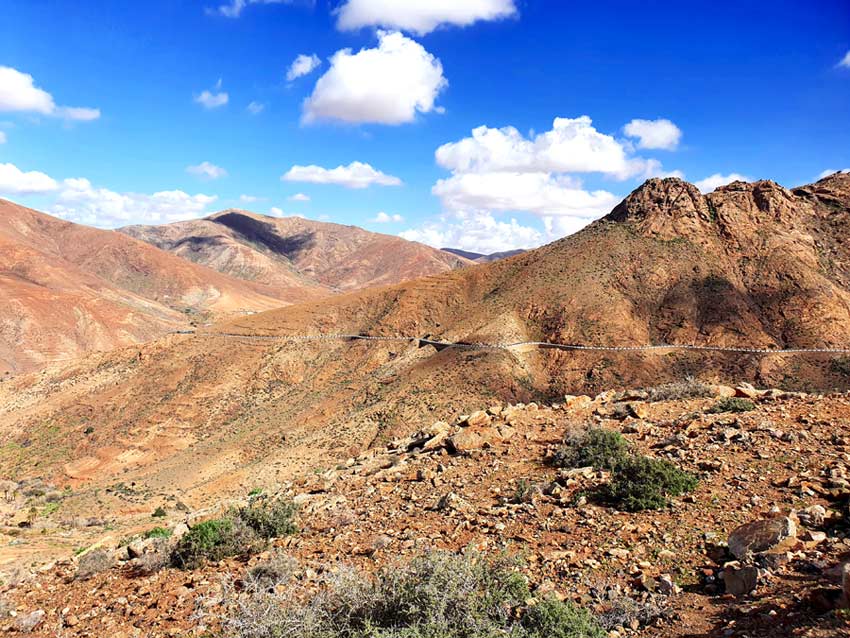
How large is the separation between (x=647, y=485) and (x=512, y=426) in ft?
15.4

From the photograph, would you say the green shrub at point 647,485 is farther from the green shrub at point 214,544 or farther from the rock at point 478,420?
the green shrub at point 214,544

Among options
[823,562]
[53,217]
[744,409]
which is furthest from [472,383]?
[53,217]

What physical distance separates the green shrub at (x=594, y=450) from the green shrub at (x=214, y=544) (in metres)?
5.35

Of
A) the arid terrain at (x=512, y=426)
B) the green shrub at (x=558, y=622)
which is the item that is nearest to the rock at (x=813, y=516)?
the arid terrain at (x=512, y=426)

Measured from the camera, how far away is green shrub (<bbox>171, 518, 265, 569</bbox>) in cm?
759

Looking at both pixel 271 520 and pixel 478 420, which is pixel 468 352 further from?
pixel 271 520

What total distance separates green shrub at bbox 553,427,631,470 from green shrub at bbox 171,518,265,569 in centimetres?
535

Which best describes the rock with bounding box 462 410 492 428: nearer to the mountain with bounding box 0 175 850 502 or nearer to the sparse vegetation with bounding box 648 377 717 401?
the sparse vegetation with bounding box 648 377 717 401

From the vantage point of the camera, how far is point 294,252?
18525 centimetres

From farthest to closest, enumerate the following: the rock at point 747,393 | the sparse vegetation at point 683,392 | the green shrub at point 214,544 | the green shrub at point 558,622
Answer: the sparse vegetation at point 683,392 → the rock at point 747,393 → the green shrub at point 214,544 → the green shrub at point 558,622

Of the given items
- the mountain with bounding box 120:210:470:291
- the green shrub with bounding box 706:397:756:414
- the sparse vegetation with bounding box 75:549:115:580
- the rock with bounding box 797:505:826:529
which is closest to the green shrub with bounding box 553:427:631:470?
the green shrub with bounding box 706:397:756:414

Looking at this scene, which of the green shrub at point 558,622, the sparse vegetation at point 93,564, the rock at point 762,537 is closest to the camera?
the green shrub at point 558,622

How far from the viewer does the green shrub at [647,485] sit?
702cm

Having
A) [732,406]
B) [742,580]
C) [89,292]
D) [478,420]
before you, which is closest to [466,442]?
[478,420]
